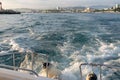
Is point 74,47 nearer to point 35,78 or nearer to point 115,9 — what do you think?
point 35,78

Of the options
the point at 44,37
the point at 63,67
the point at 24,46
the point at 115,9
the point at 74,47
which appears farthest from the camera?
the point at 115,9

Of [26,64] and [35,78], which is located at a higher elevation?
[35,78]

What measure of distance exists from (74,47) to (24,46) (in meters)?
3.01

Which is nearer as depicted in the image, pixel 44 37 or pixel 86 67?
pixel 86 67

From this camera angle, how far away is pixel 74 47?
1641 cm

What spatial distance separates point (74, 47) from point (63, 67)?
153 inches

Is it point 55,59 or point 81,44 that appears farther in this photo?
point 81,44

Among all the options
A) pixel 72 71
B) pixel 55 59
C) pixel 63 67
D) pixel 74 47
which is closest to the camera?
pixel 72 71

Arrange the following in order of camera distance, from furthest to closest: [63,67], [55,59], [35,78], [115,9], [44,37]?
[115,9]
[44,37]
[55,59]
[63,67]
[35,78]

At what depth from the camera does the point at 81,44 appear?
17234mm

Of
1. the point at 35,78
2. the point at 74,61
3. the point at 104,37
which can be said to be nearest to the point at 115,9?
the point at 104,37

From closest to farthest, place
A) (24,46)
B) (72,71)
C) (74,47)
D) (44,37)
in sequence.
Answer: (72,71), (74,47), (24,46), (44,37)

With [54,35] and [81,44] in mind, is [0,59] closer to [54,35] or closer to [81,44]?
[81,44]

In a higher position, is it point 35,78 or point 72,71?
point 35,78
